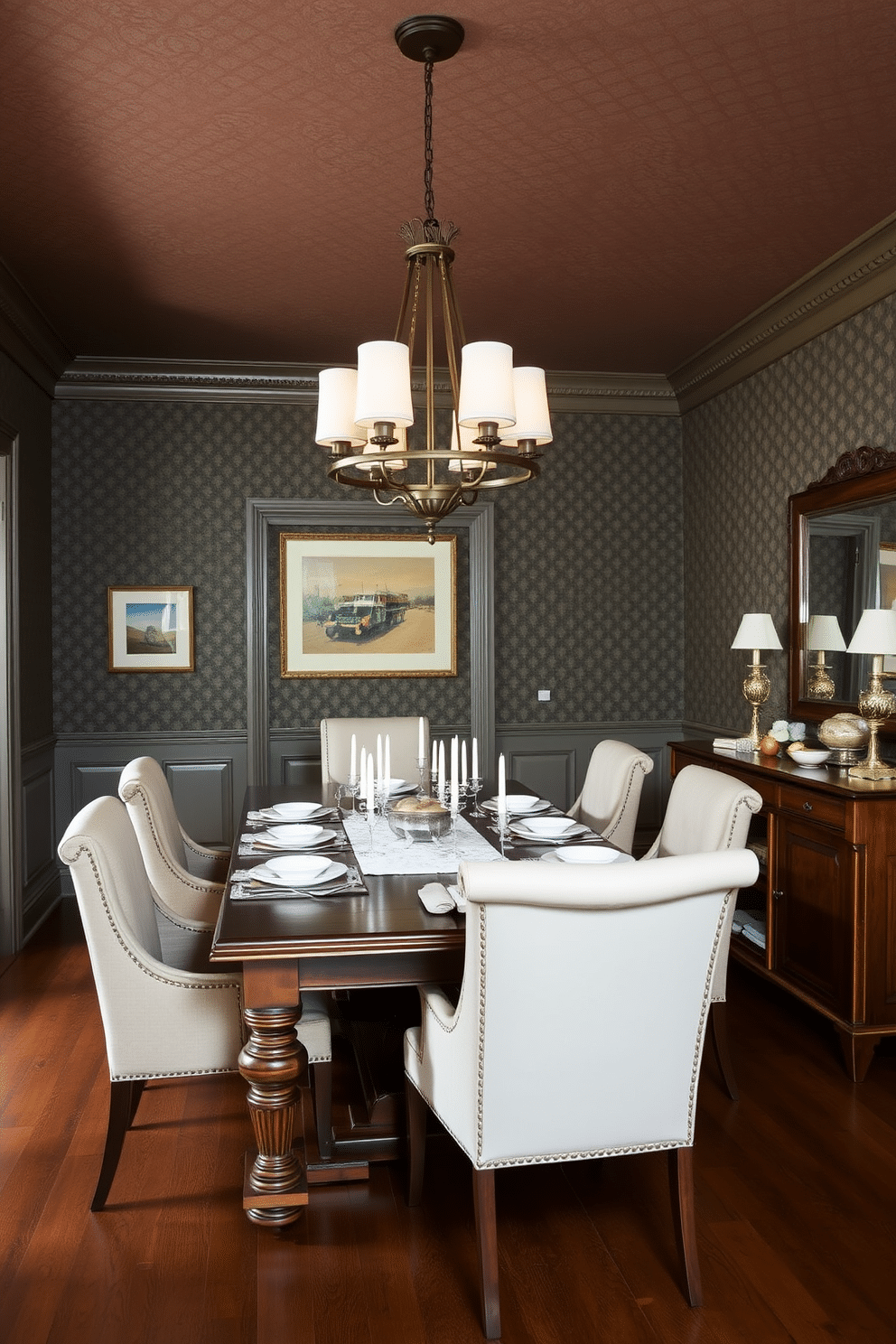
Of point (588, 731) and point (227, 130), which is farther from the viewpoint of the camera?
point (588, 731)

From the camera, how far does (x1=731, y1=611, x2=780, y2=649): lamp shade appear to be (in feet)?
14.7

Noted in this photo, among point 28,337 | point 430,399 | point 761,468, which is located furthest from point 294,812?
point 761,468

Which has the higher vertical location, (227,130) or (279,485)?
(227,130)

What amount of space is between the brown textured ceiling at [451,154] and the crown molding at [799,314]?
0.25 ft

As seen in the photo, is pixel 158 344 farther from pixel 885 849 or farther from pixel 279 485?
pixel 885 849

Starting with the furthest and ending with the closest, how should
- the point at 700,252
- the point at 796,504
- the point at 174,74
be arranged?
the point at 796,504 < the point at 700,252 < the point at 174,74

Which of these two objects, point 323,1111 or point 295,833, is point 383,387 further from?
point 323,1111

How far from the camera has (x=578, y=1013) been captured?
197 centimetres

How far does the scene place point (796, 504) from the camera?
462 cm

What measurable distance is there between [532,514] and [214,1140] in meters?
4.01

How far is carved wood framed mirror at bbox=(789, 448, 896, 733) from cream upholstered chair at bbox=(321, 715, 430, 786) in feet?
5.71

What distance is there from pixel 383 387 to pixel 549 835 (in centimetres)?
137

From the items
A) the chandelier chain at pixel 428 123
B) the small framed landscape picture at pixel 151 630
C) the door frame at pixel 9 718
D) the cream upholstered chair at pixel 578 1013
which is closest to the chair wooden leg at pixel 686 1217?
the cream upholstered chair at pixel 578 1013

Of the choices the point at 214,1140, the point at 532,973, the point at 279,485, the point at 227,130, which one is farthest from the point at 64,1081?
the point at 279,485
